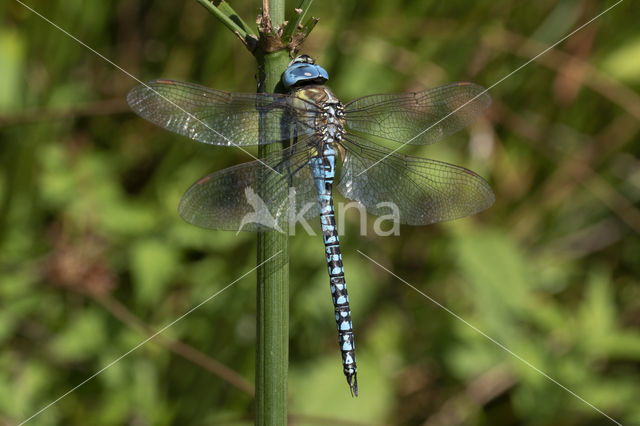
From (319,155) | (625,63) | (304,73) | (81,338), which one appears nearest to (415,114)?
(319,155)

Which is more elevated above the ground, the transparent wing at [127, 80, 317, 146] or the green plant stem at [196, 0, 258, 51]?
the transparent wing at [127, 80, 317, 146]

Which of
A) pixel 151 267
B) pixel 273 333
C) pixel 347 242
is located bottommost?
pixel 273 333

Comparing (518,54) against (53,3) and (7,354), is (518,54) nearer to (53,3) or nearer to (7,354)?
(53,3)

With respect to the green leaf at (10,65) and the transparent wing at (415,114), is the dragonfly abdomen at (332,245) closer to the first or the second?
the transparent wing at (415,114)

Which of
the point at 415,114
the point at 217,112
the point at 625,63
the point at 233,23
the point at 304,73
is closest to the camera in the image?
the point at 233,23

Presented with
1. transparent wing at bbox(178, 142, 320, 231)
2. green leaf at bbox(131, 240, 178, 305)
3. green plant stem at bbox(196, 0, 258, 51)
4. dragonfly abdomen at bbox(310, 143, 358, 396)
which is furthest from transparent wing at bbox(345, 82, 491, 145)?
green leaf at bbox(131, 240, 178, 305)

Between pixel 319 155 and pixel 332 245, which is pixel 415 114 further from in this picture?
pixel 332 245

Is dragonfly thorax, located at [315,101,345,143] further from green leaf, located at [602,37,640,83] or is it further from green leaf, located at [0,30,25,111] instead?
green leaf, located at [602,37,640,83]
